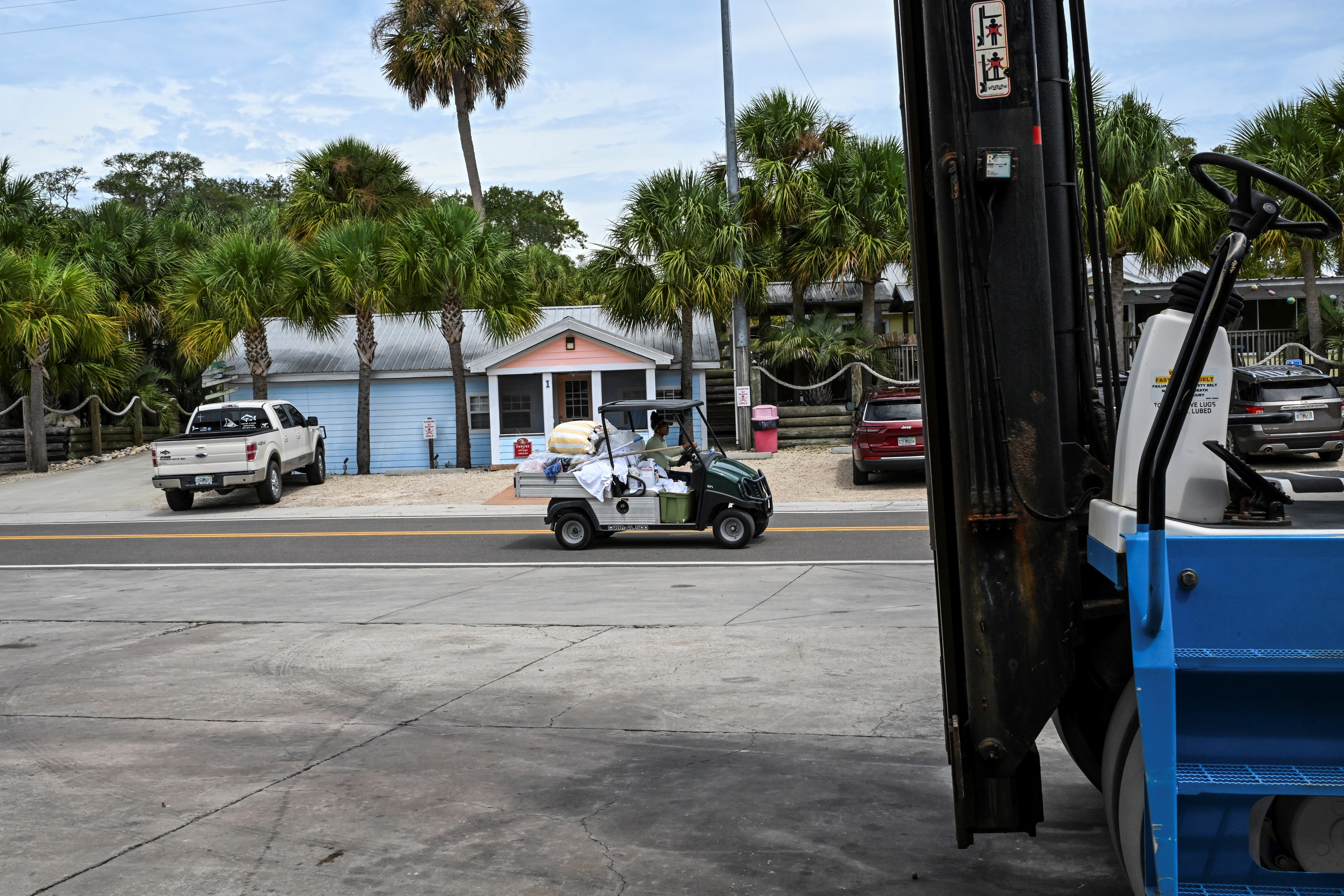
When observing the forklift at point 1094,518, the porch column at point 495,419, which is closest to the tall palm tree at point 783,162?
the porch column at point 495,419

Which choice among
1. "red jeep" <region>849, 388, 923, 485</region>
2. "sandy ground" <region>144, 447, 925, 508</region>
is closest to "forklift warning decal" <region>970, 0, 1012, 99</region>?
"sandy ground" <region>144, 447, 925, 508</region>

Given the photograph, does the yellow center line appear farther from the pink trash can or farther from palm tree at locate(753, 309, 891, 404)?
palm tree at locate(753, 309, 891, 404)

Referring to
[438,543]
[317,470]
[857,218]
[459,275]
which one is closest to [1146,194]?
[857,218]

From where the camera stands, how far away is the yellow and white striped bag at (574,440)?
556 inches

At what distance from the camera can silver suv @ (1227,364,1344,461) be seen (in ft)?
59.0

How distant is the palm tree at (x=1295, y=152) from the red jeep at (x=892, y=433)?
5602mm

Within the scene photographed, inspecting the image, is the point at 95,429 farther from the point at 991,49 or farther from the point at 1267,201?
the point at 1267,201

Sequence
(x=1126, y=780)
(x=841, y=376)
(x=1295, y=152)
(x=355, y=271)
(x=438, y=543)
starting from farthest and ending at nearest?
1. (x=841, y=376)
2. (x=355, y=271)
3. (x=438, y=543)
4. (x=1295, y=152)
5. (x=1126, y=780)

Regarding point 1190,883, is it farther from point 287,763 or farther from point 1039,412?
point 287,763

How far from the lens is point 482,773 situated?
Result: 5.50m

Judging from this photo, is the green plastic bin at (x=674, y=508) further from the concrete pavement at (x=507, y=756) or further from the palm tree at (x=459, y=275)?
the palm tree at (x=459, y=275)

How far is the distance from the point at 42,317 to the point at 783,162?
17020 millimetres

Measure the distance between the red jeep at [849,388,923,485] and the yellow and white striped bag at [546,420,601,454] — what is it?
246 inches

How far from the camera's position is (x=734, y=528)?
13.8 meters
